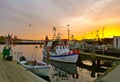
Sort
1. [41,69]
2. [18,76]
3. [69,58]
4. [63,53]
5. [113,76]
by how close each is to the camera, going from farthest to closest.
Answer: [63,53]
[69,58]
[41,69]
[18,76]
[113,76]

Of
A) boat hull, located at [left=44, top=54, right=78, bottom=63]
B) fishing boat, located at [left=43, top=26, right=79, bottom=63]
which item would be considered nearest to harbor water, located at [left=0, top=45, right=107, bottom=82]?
boat hull, located at [left=44, top=54, right=78, bottom=63]

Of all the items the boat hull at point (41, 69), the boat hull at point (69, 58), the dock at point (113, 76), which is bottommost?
the boat hull at point (69, 58)

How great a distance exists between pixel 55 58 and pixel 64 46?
3061 mm

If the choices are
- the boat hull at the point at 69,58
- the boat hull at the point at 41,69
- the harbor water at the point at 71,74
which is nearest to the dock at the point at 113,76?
the boat hull at the point at 41,69

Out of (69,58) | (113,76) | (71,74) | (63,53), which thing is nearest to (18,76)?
(113,76)

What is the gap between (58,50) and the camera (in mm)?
48219

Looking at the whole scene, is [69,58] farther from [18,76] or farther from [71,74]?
[18,76]

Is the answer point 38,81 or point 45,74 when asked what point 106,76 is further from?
point 45,74

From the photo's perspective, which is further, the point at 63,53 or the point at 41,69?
the point at 63,53

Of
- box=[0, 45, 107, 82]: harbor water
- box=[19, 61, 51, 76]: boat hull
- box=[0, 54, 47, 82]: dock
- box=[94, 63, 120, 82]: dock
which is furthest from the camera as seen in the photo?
box=[0, 45, 107, 82]: harbor water

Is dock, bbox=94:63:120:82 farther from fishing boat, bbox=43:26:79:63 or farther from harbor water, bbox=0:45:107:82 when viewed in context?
fishing boat, bbox=43:26:79:63

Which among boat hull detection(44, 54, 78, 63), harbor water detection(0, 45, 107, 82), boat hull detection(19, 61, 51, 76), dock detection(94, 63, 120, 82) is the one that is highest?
dock detection(94, 63, 120, 82)

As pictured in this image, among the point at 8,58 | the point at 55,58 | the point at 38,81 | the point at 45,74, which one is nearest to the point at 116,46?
the point at 55,58

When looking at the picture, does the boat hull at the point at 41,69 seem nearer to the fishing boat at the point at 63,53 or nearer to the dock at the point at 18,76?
the dock at the point at 18,76
